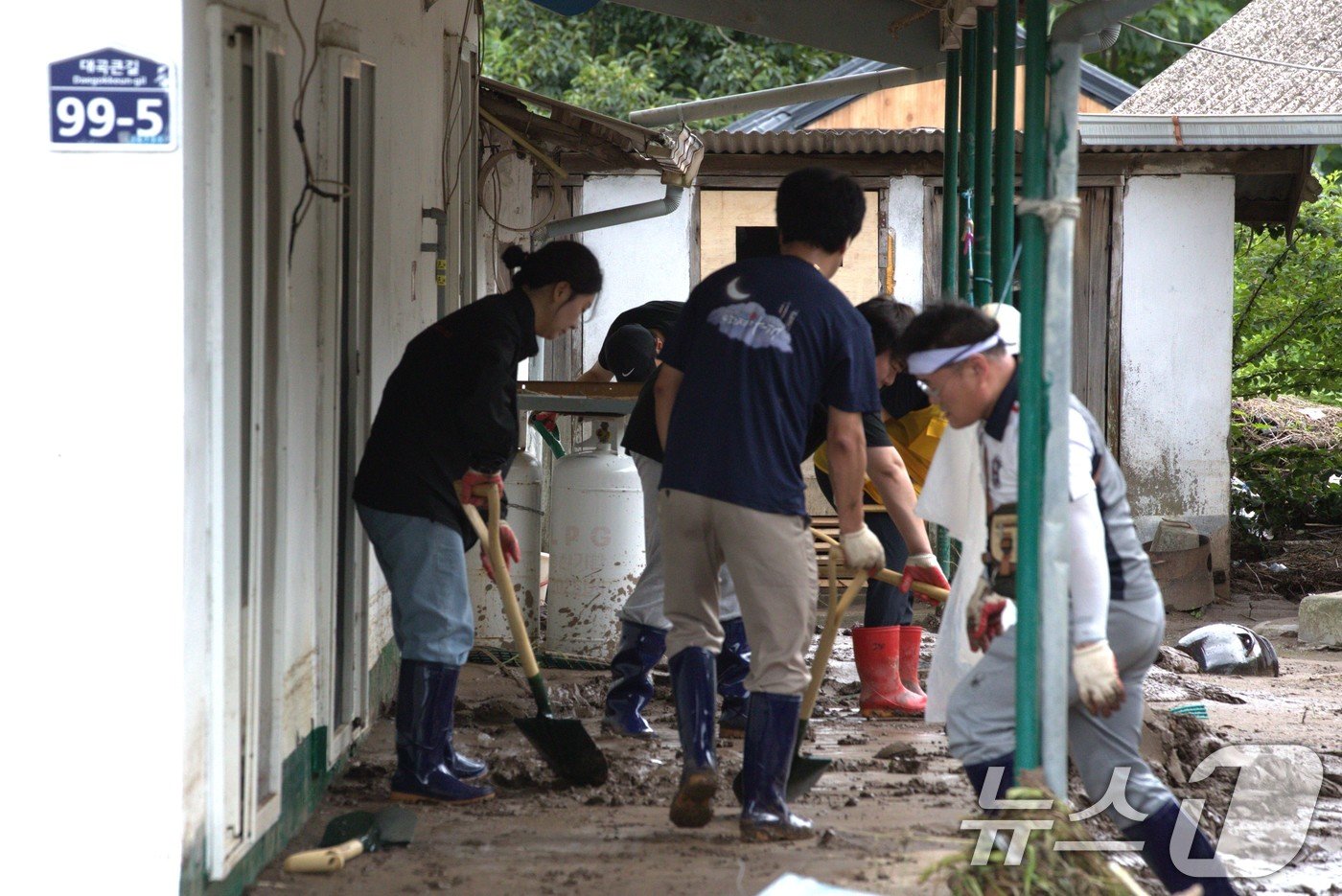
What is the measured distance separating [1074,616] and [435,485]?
6.41 ft

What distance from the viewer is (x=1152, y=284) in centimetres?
1077

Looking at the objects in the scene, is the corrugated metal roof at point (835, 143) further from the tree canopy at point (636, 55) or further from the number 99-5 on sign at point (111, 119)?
the tree canopy at point (636, 55)

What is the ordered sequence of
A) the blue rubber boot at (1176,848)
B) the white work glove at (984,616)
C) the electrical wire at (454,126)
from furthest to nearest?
the electrical wire at (454,126)
the white work glove at (984,616)
the blue rubber boot at (1176,848)

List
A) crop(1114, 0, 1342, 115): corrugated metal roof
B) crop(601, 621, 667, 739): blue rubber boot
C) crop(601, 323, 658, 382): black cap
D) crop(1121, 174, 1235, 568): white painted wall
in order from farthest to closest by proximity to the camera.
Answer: crop(1121, 174, 1235, 568): white painted wall < crop(1114, 0, 1342, 115): corrugated metal roof < crop(601, 323, 658, 382): black cap < crop(601, 621, 667, 739): blue rubber boot

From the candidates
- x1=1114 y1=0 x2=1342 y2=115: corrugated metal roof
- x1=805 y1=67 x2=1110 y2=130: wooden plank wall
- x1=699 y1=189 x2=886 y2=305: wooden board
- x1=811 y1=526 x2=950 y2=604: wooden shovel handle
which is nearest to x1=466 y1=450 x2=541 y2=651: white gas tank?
x1=811 y1=526 x2=950 y2=604: wooden shovel handle

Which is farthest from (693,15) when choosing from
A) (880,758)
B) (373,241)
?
(880,758)

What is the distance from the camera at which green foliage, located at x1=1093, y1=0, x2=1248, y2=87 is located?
22.0 meters

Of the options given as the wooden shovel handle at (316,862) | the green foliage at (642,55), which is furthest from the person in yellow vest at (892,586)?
the green foliage at (642,55)

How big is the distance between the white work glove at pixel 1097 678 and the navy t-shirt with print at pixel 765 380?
1.02 meters

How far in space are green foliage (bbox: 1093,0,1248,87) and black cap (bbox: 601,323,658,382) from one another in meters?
17.2

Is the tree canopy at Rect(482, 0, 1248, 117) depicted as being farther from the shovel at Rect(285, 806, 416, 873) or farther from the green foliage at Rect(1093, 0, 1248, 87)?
the shovel at Rect(285, 806, 416, 873)

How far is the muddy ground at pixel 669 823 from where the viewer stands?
147 inches

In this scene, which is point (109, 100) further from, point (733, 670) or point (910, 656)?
point (910, 656)

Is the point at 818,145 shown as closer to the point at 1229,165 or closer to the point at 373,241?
the point at 1229,165
